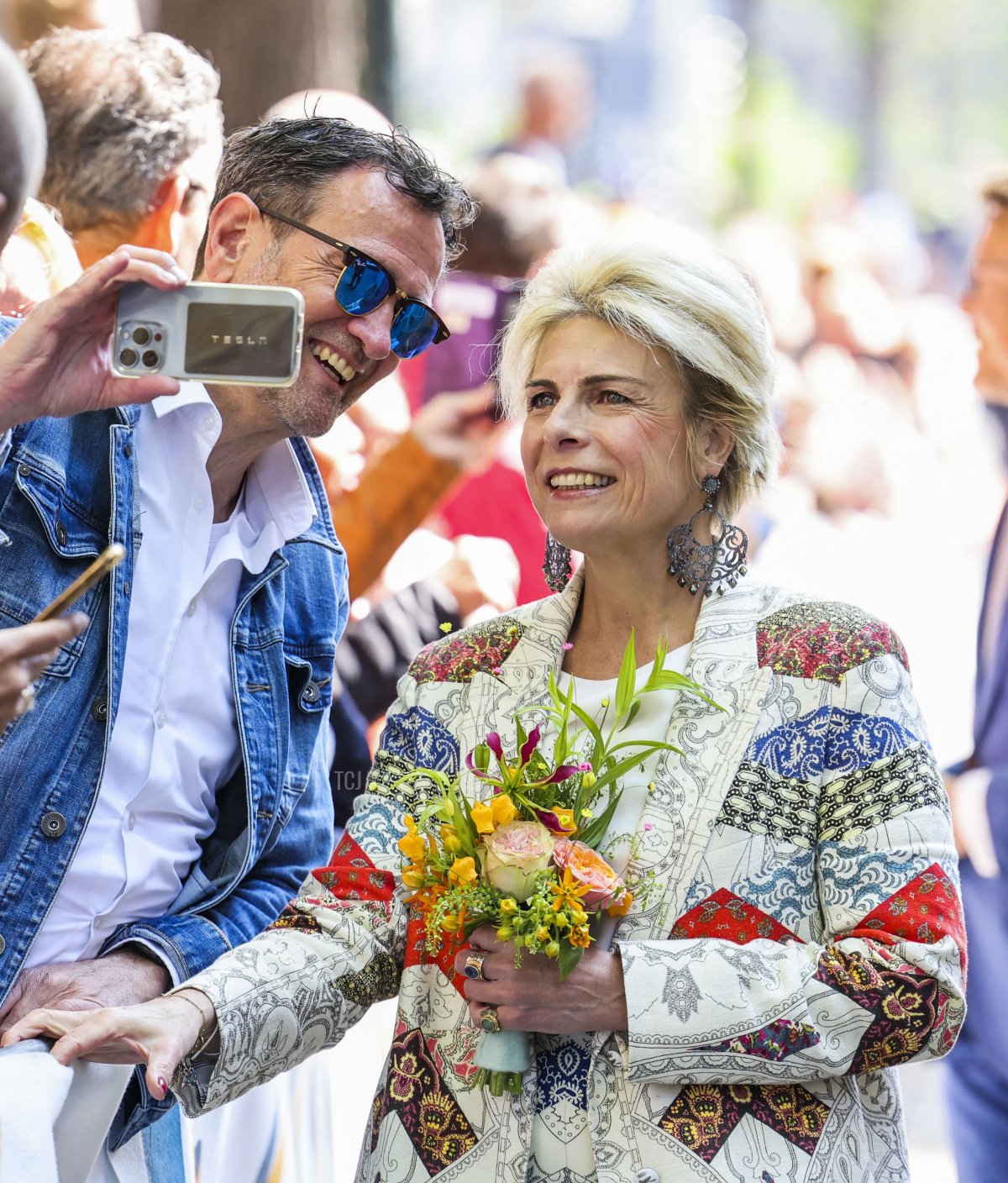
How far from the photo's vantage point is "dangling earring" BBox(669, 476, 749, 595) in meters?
2.34

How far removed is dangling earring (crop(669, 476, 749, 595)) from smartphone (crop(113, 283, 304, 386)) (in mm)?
776

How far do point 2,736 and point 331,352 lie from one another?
906 mm

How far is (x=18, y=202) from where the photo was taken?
1.59m

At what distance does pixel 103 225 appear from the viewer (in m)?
3.42

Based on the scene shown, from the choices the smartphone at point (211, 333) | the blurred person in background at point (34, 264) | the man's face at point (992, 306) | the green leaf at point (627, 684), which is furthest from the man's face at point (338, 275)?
the man's face at point (992, 306)

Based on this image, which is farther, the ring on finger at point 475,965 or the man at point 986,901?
the man at point 986,901

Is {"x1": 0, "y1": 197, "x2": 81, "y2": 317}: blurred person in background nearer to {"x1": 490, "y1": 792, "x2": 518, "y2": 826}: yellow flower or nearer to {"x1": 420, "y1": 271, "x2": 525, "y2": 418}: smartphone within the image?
{"x1": 420, "y1": 271, "x2": 525, "y2": 418}: smartphone

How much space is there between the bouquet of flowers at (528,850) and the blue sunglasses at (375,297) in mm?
822

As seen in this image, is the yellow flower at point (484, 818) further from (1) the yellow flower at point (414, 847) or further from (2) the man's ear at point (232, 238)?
(2) the man's ear at point (232, 238)

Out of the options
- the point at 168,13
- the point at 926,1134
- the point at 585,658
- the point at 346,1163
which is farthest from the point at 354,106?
the point at 926,1134

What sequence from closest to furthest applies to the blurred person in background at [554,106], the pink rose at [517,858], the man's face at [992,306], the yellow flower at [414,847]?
the pink rose at [517,858]
the yellow flower at [414,847]
the man's face at [992,306]
the blurred person in background at [554,106]

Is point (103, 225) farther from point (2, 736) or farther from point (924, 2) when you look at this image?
point (924, 2)

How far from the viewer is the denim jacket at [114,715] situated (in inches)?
85.9

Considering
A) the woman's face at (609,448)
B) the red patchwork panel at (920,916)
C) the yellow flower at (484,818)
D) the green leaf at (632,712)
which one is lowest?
the red patchwork panel at (920,916)
